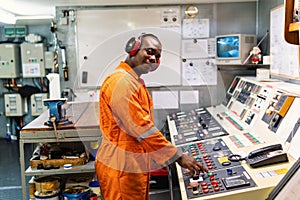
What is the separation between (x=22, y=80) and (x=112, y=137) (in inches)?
193

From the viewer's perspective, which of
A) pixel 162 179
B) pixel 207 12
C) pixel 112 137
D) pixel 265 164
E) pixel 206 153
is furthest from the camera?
pixel 207 12

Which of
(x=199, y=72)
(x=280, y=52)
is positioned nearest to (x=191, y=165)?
(x=280, y=52)

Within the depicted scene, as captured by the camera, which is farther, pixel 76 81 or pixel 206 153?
pixel 76 81

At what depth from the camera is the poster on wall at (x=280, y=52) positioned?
2.81 meters

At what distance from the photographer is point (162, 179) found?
11.1 feet

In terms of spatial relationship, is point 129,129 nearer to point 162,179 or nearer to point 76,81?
point 162,179

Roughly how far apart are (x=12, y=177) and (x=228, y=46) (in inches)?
120

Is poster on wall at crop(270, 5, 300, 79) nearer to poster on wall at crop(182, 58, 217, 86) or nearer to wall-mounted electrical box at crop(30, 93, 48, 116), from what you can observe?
poster on wall at crop(182, 58, 217, 86)

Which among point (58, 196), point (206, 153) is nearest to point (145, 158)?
point (206, 153)

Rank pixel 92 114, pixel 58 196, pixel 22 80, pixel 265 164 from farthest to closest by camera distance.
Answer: pixel 22 80, pixel 92 114, pixel 58 196, pixel 265 164

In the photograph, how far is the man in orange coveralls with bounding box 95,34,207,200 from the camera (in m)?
1.83

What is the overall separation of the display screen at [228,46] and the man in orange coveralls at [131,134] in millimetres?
1919

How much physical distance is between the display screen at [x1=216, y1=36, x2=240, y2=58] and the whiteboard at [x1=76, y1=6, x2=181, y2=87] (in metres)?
0.49

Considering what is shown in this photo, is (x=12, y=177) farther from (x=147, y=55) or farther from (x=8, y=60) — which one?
(x=147, y=55)
